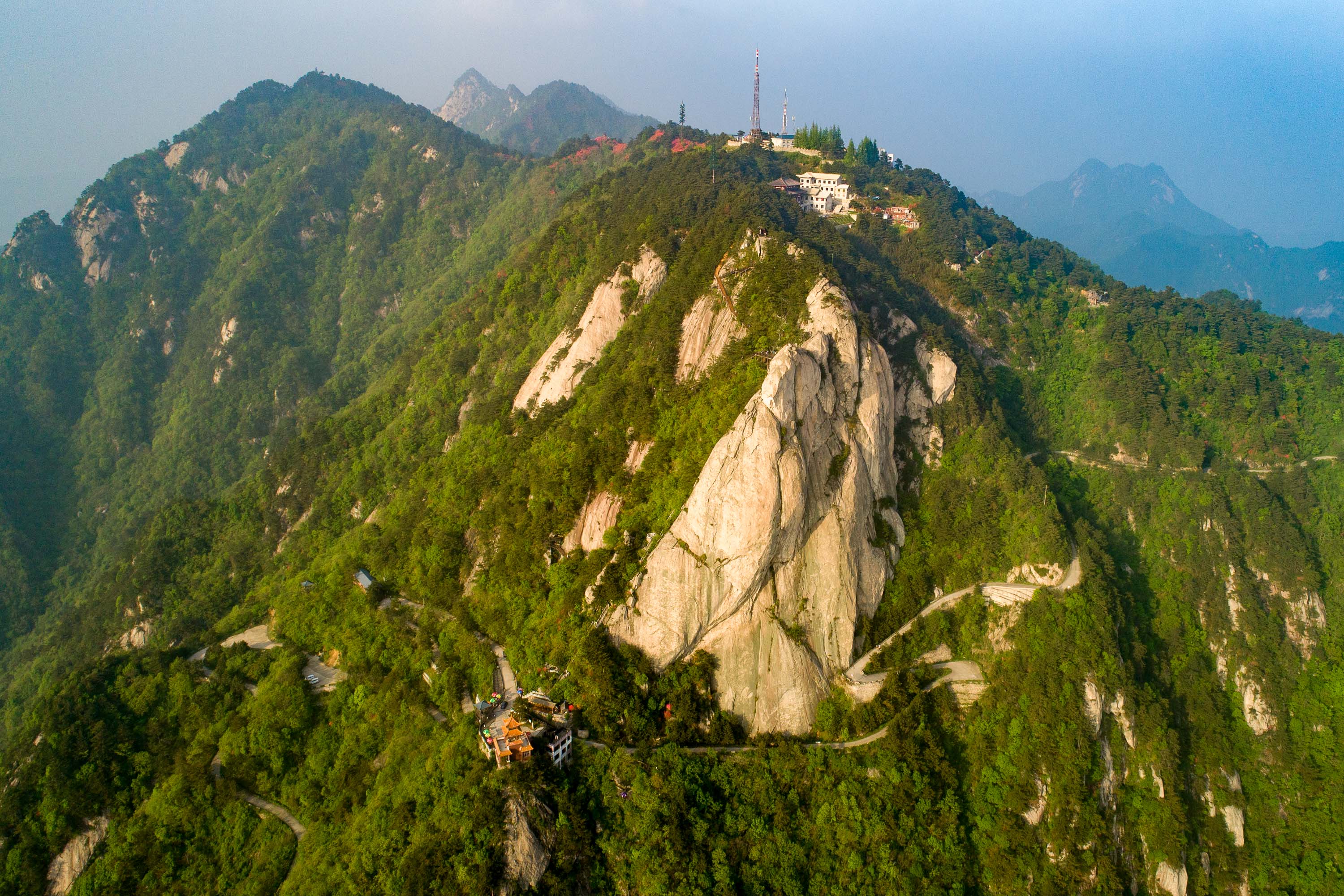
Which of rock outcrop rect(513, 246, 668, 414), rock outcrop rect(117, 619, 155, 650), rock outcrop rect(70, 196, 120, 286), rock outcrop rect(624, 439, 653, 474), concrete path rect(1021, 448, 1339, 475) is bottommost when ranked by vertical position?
rock outcrop rect(117, 619, 155, 650)

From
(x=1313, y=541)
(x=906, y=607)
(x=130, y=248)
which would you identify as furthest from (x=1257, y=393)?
(x=130, y=248)

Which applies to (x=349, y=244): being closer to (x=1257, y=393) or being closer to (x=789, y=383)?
(x=789, y=383)

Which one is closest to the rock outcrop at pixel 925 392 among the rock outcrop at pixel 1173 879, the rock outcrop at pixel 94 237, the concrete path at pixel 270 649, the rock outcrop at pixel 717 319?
the rock outcrop at pixel 717 319

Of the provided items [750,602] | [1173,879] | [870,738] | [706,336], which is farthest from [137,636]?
[1173,879]

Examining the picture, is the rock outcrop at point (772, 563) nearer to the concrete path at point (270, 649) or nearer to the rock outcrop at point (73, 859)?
the concrete path at point (270, 649)

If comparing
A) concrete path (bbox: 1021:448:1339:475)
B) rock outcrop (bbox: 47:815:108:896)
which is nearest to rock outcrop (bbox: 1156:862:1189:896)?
concrete path (bbox: 1021:448:1339:475)

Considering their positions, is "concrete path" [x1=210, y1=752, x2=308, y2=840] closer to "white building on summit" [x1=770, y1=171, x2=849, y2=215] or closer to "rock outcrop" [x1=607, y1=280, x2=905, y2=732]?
"rock outcrop" [x1=607, y1=280, x2=905, y2=732]
